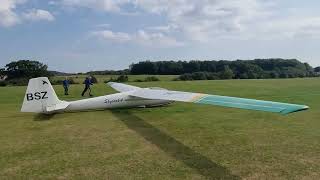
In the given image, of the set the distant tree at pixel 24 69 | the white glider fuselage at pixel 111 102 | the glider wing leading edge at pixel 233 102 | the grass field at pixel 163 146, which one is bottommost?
the grass field at pixel 163 146

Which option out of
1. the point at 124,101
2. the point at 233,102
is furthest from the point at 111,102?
the point at 233,102

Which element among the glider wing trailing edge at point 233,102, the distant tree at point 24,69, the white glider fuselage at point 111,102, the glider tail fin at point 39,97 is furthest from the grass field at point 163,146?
the distant tree at point 24,69

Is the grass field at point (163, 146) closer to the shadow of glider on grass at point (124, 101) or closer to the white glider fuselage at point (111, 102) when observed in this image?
the shadow of glider on grass at point (124, 101)

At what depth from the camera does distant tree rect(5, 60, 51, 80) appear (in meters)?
86.6

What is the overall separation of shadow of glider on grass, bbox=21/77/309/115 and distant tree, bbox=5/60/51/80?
71138mm

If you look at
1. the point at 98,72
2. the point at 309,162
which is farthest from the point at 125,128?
the point at 98,72

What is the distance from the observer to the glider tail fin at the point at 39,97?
52.2 ft

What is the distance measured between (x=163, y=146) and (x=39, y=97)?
729 cm

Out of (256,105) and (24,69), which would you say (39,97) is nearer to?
(256,105)

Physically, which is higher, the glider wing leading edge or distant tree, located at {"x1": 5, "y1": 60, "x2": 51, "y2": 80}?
distant tree, located at {"x1": 5, "y1": 60, "x2": 51, "y2": 80}

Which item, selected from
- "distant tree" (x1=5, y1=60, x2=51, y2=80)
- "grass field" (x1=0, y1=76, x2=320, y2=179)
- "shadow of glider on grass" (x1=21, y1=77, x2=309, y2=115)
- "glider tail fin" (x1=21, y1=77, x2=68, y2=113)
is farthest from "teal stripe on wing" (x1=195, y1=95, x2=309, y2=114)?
"distant tree" (x1=5, y1=60, x2=51, y2=80)

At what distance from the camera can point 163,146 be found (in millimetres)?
11016

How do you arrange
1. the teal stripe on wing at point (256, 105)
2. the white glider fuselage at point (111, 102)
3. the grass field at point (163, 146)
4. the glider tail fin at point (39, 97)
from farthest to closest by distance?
1. the white glider fuselage at point (111, 102)
2. the glider tail fin at point (39, 97)
3. the teal stripe on wing at point (256, 105)
4. the grass field at point (163, 146)

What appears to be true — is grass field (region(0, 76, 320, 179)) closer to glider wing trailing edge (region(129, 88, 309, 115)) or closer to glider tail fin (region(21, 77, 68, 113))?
glider tail fin (region(21, 77, 68, 113))
